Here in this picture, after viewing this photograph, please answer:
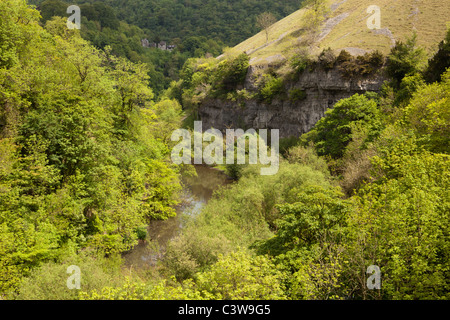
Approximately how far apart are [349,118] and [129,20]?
166 meters

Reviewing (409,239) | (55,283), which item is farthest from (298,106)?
(55,283)

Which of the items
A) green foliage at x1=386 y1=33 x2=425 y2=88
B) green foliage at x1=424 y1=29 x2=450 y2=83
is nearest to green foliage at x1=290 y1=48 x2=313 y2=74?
green foliage at x1=386 y1=33 x2=425 y2=88

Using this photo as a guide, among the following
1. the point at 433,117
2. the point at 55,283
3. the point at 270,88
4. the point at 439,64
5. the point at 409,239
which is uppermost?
the point at 270,88

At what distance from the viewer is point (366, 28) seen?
42781 millimetres

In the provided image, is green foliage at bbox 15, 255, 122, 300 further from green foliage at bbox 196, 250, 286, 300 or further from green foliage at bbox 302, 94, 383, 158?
green foliage at bbox 302, 94, 383, 158

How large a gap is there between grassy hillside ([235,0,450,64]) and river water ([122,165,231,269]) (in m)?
27.8

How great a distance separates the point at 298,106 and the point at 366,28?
1778cm

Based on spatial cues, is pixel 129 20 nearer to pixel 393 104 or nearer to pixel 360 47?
pixel 360 47

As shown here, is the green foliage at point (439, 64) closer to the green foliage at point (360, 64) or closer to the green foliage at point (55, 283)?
the green foliage at point (360, 64)

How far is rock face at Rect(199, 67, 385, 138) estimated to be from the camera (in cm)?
3391

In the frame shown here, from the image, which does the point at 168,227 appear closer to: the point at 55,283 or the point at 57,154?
the point at 57,154

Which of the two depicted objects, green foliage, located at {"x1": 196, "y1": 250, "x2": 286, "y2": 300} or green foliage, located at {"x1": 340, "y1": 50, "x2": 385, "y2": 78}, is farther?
green foliage, located at {"x1": 340, "y1": 50, "x2": 385, "y2": 78}

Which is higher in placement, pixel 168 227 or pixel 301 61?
pixel 301 61
